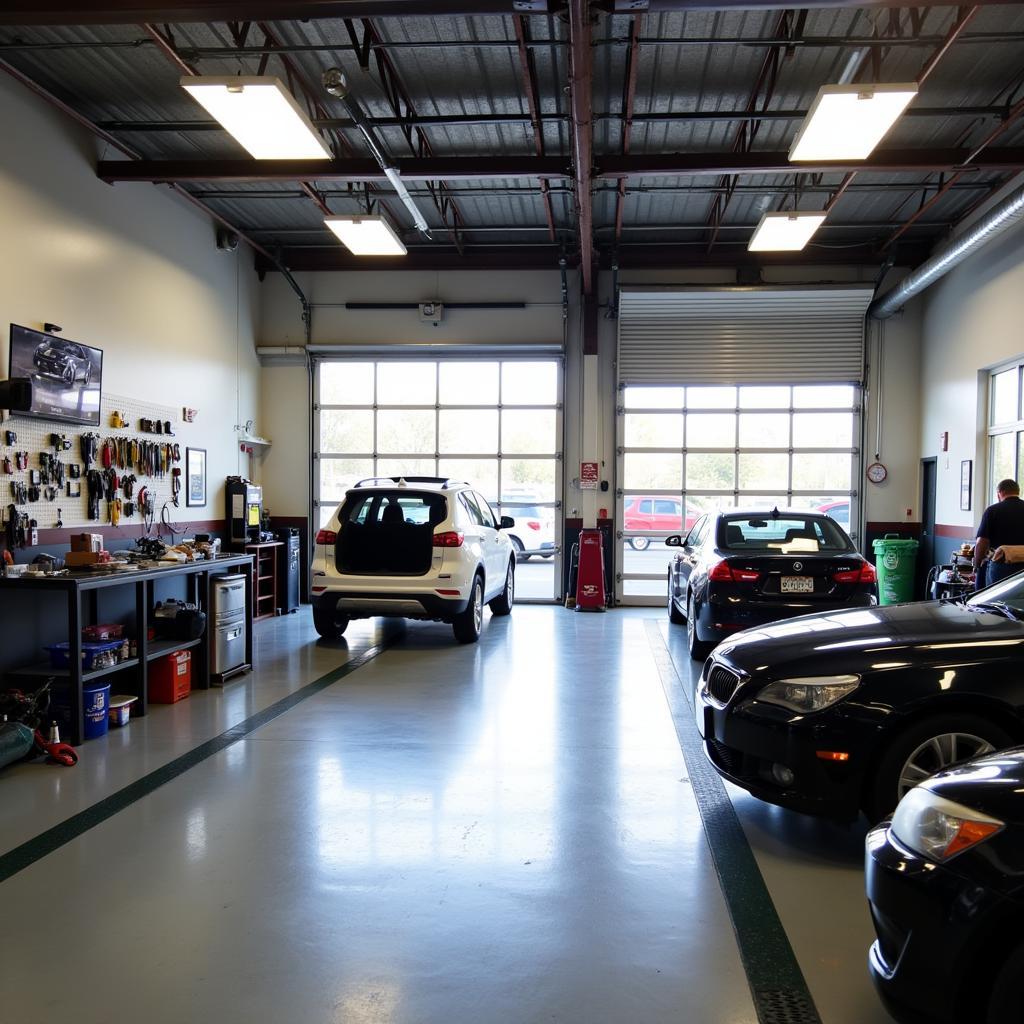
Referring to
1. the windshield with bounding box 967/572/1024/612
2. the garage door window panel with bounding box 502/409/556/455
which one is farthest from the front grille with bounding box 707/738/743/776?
the garage door window panel with bounding box 502/409/556/455

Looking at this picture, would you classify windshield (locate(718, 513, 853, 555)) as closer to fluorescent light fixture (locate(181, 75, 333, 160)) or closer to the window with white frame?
the window with white frame

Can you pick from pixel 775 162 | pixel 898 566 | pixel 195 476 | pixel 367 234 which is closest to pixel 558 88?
pixel 775 162

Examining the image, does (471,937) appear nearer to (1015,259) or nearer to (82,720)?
(82,720)

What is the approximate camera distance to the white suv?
7484 millimetres

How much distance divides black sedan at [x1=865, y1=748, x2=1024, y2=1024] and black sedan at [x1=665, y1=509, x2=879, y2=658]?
4317 millimetres

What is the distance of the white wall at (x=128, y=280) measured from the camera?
258 inches

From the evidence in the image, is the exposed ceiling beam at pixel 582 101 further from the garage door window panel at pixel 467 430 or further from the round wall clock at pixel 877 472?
the round wall clock at pixel 877 472

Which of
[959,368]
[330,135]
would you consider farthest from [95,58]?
[959,368]

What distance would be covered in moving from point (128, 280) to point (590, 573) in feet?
22.0

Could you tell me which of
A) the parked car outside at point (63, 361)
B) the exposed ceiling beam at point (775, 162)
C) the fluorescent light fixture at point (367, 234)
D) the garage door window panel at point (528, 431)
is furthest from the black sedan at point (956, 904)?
the garage door window panel at point (528, 431)

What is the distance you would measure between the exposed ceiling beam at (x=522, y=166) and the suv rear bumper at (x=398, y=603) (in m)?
3.93

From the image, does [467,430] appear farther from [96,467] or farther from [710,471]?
[96,467]

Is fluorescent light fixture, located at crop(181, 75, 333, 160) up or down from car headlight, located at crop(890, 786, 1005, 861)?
up

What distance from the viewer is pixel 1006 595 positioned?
3793mm
